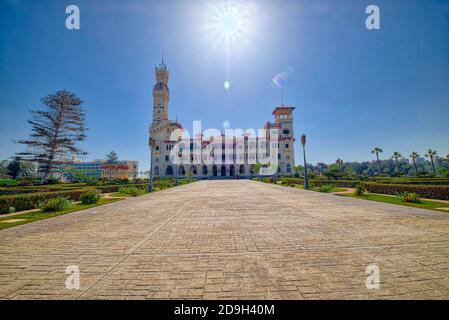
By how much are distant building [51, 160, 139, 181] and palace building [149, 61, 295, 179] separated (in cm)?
1340

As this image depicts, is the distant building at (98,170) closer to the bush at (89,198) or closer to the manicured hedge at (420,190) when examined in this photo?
the bush at (89,198)

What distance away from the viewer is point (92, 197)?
37.9 feet

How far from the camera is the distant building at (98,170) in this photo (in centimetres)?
3269

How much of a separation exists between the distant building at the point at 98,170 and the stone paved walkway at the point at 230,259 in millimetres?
35142

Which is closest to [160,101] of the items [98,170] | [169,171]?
[169,171]

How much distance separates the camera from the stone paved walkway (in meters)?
2.55

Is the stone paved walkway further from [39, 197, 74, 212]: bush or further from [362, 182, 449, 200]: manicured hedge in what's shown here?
[362, 182, 449, 200]: manicured hedge

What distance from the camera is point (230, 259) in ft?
11.5

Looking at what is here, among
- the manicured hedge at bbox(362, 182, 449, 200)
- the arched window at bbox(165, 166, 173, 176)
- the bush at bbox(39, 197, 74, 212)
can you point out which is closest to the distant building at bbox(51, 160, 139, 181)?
the arched window at bbox(165, 166, 173, 176)
